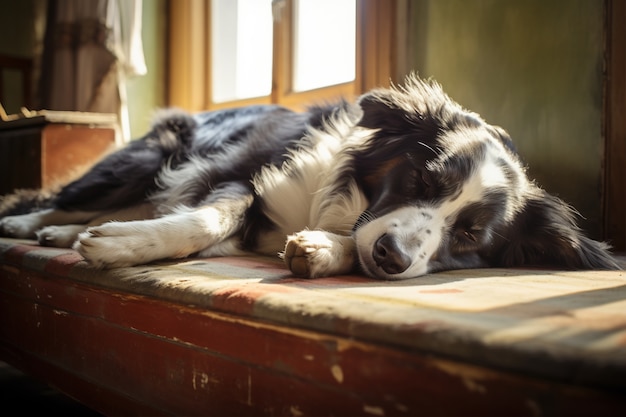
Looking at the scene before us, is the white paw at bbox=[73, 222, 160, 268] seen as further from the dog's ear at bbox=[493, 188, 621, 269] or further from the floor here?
the dog's ear at bbox=[493, 188, 621, 269]

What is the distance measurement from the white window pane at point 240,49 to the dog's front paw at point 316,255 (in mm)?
2956

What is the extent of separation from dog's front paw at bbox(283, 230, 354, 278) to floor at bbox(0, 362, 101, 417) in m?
1.07

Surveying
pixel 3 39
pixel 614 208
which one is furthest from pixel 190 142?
pixel 3 39

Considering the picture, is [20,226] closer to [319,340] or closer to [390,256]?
[390,256]

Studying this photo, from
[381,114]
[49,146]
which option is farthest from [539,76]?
[49,146]

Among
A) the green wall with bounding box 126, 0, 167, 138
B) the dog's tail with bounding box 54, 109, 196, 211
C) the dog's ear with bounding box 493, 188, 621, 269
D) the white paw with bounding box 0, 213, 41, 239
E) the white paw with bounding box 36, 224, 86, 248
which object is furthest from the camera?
the green wall with bounding box 126, 0, 167, 138

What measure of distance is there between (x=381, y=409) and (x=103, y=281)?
0.94 meters

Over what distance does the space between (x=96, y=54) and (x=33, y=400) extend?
310 centimetres

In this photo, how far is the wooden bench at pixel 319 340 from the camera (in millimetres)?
897

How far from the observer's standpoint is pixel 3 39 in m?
6.49

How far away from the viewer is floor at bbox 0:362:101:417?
7.30 feet

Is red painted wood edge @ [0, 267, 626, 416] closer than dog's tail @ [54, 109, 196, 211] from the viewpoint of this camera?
Yes

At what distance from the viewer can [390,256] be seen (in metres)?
1.63

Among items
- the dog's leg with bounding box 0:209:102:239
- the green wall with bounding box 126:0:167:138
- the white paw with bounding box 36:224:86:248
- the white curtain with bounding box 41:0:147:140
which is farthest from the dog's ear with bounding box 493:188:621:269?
the green wall with bounding box 126:0:167:138
